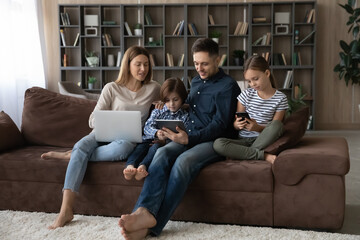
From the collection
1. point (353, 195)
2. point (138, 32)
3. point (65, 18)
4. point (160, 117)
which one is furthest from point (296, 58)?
point (160, 117)

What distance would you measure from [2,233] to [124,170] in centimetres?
74

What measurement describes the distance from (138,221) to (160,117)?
0.83 metres

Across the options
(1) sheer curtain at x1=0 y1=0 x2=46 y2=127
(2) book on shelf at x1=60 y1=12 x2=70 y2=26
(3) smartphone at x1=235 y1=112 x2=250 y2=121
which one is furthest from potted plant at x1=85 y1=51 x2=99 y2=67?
(3) smartphone at x1=235 y1=112 x2=250 y2=121

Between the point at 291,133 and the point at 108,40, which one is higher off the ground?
the point at 108,40

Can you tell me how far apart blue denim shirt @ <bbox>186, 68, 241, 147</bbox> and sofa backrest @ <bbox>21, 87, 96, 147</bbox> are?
2.85ft

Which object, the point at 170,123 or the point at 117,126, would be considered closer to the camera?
the point at 170,123

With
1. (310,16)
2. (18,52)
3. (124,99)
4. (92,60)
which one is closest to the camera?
(124,99)

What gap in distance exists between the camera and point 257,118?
2732mm

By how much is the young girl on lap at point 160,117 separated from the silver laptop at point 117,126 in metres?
0.10

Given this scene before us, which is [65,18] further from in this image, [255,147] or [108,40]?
[255,147]

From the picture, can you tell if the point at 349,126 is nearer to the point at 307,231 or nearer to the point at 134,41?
the point at 134,41

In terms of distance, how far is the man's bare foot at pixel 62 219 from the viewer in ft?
7.76

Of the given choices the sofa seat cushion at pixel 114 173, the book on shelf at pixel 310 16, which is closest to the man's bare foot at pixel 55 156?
the sofa seat cushion at pixel 114 173

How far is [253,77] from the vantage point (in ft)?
8.79
